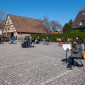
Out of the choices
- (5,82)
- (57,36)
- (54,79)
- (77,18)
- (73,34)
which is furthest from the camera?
(77,18)

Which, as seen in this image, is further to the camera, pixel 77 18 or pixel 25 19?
pixel 25 19

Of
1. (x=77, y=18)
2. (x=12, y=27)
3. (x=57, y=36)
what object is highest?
(x=77, y=18)

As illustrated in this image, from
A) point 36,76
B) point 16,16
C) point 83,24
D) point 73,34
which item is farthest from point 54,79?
point 16,16

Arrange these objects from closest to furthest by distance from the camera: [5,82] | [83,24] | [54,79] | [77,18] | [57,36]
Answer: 1. [5,82]
2. [54,79]
3. [57,36]
4. [83,24]
5. [77,18]

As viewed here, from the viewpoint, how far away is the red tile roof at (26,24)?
4441cm

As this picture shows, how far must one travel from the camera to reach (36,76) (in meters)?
4.51

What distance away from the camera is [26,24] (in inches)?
1868

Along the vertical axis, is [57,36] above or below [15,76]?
above

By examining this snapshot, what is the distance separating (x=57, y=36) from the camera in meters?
30.1

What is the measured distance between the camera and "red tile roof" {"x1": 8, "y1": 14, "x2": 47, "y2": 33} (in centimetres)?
4441

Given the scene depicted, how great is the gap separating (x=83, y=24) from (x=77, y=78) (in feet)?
118

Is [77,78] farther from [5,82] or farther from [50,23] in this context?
[50,23]

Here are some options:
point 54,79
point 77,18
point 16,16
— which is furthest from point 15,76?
point 16,16

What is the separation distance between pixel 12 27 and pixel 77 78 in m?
42.7
